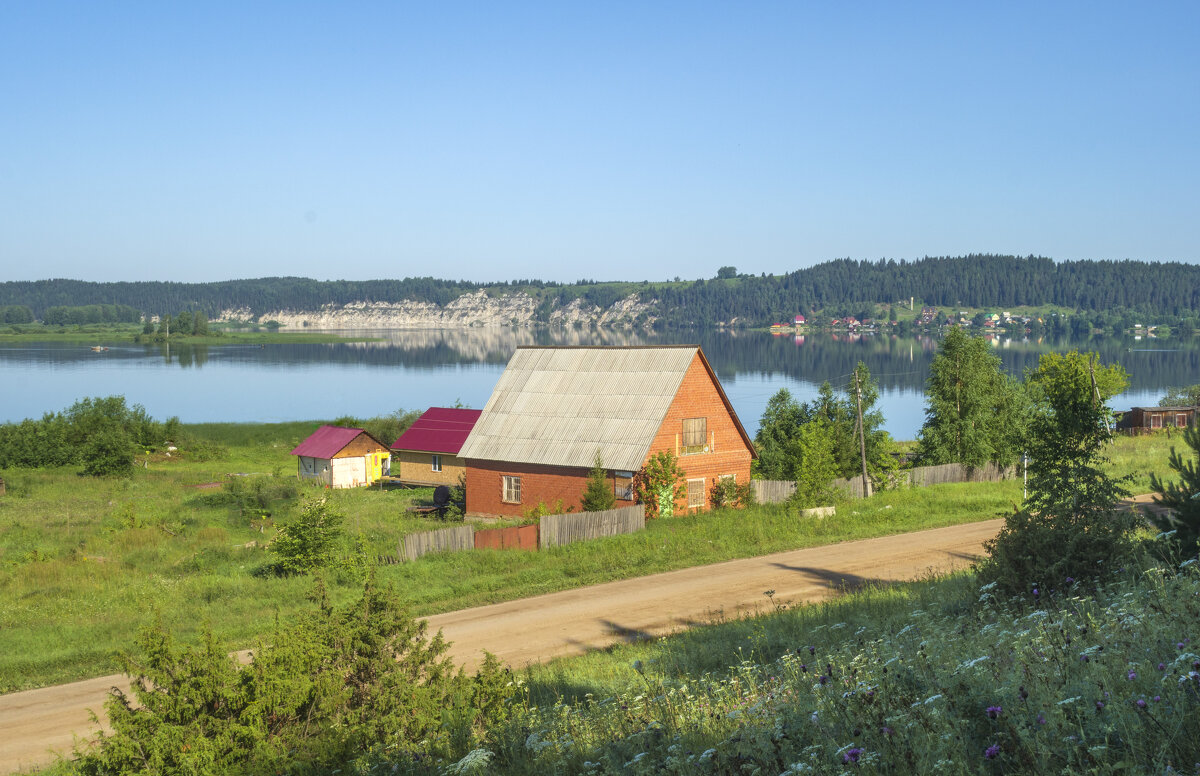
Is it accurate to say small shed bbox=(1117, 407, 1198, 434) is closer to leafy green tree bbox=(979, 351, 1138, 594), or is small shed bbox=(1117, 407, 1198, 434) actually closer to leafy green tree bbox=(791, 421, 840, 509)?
leafy green tree bbox=(791, 421, 840, 509)

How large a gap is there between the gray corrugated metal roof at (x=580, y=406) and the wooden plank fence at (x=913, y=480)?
592 centimetres

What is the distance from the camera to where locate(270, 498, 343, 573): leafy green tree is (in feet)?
94.5

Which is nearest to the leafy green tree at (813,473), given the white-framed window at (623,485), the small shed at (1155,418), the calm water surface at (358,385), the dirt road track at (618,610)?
the dirt road track at (618,610)

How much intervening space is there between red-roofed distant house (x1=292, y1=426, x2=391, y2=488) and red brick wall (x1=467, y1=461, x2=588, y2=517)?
771 inches

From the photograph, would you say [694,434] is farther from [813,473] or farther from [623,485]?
[813,473]

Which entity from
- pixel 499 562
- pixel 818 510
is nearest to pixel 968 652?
pixel 499 562

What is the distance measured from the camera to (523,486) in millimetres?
40312

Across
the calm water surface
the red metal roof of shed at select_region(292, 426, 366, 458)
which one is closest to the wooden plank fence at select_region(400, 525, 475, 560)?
the red metal roof of shed at select_region(292, 426, 366, 458)

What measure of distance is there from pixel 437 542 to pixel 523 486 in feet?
32.5

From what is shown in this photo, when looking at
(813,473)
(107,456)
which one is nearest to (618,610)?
(813,473)

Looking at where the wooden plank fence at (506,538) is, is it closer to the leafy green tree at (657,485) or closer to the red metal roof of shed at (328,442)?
the leafy green tree at (657,485)

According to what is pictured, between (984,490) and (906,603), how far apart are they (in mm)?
29510

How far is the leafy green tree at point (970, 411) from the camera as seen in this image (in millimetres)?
53219

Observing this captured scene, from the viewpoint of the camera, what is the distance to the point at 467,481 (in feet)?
140
